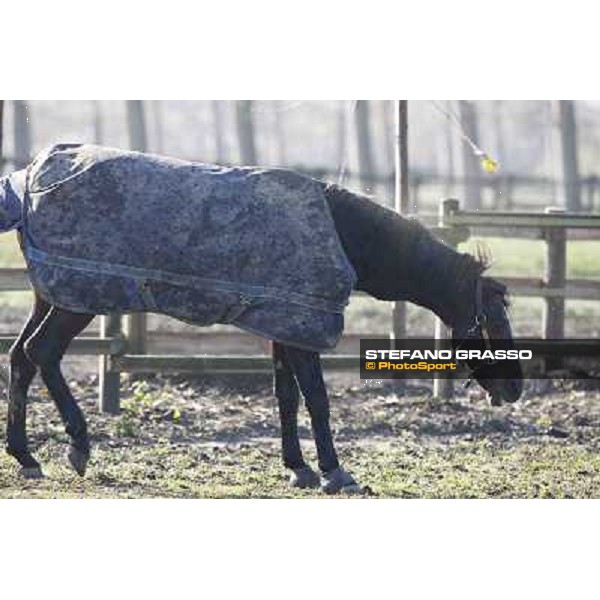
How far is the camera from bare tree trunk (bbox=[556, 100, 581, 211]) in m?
25.5

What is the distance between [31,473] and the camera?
6785mm

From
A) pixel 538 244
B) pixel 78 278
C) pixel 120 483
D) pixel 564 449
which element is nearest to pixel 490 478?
pixel 564 449

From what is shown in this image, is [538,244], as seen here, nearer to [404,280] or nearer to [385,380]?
[385,380]

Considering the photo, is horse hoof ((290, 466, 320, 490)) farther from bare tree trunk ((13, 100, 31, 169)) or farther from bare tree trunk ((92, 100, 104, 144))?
bare tree trunk ((92, 100, 104, 144))

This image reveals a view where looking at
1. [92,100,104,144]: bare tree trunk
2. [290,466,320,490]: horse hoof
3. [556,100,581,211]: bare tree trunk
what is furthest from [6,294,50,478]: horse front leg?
[92,100,104,144]: bare tree trunk

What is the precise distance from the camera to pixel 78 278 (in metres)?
6.64

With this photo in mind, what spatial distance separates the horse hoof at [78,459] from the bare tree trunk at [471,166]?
21312mm

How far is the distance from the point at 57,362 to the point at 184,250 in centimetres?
92

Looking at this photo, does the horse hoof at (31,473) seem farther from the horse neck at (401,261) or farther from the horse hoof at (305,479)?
the horse neck at (401,261)

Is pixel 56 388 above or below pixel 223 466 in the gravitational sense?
above

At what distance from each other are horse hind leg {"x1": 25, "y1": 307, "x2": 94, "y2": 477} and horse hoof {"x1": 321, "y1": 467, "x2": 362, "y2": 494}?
1.25 meters

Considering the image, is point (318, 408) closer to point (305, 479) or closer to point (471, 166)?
point (305, 479)

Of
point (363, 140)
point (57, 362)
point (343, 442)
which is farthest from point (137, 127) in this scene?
point (57, 362)
